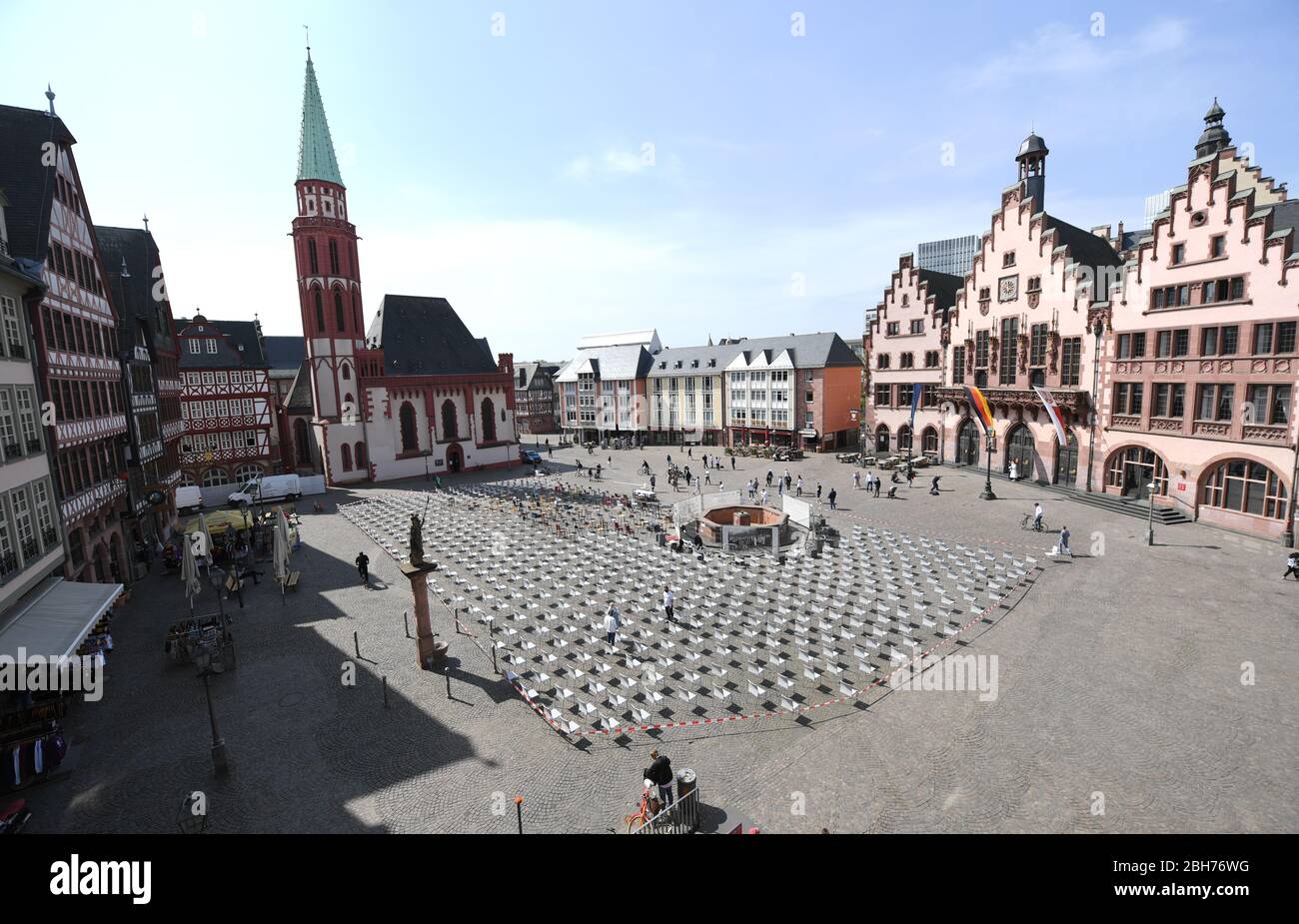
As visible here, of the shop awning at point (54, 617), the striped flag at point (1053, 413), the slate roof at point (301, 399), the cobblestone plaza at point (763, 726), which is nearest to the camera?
the cobblestone plaza at point (763, 726)

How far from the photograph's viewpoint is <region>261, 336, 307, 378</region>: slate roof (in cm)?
6925

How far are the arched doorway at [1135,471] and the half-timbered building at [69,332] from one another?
5043 cm

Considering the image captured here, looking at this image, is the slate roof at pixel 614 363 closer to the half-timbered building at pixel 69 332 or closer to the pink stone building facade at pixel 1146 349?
the pink stone building facade at pixel 1146 349

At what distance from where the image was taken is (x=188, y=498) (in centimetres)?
4497

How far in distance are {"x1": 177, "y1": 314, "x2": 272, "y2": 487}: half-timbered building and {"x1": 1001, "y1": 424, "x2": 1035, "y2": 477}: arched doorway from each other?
5723 cm

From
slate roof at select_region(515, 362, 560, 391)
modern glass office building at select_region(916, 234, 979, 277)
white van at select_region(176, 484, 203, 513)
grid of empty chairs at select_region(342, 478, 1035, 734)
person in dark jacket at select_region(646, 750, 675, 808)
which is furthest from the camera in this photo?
modern glass office building at select_region(916, 234, 979, 277)

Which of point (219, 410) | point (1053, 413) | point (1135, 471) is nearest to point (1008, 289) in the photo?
point (1053, 413)

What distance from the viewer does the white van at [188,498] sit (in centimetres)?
4450

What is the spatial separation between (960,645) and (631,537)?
58.3ft

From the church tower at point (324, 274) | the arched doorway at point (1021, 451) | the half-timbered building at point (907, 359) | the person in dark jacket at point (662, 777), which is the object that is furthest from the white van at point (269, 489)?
the arched doorway at point (1021, 451)

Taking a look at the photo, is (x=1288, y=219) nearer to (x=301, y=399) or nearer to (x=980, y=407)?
(x=980, y=407)

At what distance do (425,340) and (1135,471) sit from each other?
57.0 m

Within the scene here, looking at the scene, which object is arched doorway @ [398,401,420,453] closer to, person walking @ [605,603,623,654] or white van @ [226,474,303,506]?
white van @ [226,474,303,506]

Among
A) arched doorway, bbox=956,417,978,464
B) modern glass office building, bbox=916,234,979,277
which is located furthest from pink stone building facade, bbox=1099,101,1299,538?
modern glass office building, bbox=916,234,979,277
